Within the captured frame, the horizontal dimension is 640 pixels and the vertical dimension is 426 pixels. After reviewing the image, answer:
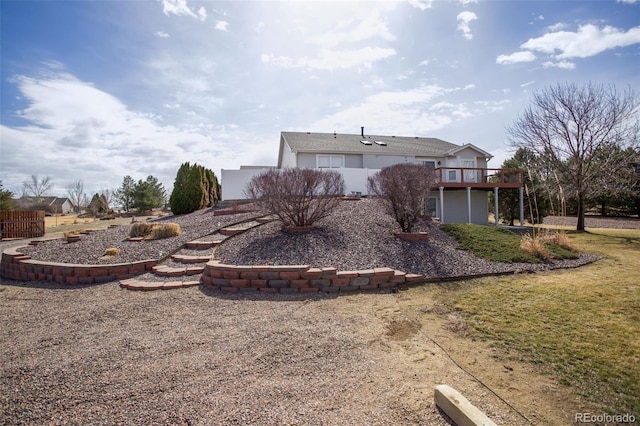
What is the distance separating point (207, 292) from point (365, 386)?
11.6 feet

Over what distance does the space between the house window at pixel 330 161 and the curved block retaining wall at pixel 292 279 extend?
1408 cm

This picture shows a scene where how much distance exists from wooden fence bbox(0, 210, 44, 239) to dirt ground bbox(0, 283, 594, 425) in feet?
55.6

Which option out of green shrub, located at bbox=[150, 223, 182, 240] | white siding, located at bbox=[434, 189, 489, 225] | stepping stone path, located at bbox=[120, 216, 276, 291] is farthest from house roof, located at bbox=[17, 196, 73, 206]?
white siding, located at bbox=[434, 189, 489, 225]

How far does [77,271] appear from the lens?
6188 mm

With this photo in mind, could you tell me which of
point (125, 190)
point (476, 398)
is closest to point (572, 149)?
point (476, 398)

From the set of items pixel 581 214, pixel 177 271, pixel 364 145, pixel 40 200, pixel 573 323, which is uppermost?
pixel 364 145

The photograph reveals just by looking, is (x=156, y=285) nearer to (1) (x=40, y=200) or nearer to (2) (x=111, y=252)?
(2) (x=111, y=252)

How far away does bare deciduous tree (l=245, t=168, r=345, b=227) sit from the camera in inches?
293

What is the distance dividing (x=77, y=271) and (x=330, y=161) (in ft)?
48.8

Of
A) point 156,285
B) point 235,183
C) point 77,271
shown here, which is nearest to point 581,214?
point 235,183

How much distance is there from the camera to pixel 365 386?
2500mm

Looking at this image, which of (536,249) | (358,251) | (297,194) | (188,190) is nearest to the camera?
(358,251)

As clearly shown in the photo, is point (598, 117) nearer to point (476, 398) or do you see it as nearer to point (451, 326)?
point (451, 326)

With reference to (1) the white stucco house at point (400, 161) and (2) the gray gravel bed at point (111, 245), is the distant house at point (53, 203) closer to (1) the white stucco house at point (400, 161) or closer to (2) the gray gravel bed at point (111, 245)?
(1) the white stucco house at point (400, 161)
